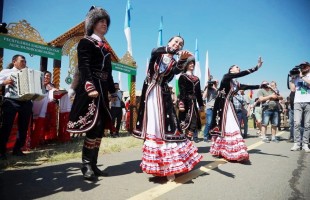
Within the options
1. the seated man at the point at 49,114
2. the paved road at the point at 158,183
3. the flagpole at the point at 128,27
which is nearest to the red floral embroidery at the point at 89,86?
the paved road at the point at 158,183

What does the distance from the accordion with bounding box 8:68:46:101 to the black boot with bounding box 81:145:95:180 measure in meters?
2.11

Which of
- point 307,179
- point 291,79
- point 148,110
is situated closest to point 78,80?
point 148,110

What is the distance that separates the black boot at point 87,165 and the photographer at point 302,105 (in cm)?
531

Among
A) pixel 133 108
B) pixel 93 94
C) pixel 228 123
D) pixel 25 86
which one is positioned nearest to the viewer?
pixel 93 94

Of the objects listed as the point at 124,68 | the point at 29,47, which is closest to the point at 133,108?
the point at 124,68

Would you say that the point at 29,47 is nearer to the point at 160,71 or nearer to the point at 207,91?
the point at 160,71

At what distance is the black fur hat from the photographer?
3440mm

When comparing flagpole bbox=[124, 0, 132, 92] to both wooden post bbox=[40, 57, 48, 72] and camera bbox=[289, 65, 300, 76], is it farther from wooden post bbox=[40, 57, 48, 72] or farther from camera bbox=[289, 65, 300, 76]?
camera bbox=[289, 65, 300, 76]

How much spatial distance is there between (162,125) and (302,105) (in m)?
4.89

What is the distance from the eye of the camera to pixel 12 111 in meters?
4.86

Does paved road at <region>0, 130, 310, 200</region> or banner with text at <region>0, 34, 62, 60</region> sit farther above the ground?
banner with text at <region>0, 34, 62, 60</region>

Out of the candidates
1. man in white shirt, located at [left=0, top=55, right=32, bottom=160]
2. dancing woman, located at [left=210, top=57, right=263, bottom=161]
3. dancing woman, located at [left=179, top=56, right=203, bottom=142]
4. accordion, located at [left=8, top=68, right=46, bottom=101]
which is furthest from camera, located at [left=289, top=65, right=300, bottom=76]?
man in white shirt, located at [left=0, top=55, right=32, bottom=160]

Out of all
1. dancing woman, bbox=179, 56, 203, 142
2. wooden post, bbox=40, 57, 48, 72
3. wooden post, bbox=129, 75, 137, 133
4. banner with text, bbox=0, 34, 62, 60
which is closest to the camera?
dancing woman, bbox=179, 56, 203, 142

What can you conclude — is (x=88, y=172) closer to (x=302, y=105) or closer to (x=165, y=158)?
(x=165, y=158)
